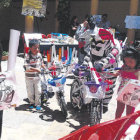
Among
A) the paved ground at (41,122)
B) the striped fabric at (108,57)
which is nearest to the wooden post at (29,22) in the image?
the paved ground at (41,122)

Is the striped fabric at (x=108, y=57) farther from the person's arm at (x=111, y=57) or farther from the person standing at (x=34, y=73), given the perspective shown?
the person standing at (x=34, y=73)

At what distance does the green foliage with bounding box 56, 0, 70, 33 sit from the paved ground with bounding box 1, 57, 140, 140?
1056 cm

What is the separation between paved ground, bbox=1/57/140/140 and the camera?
3.92 metres

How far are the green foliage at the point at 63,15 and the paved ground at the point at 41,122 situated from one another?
34.6 ft

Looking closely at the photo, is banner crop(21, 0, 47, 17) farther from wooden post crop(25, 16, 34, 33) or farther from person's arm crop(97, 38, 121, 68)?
person's arm crop(97, 38, 121, 68)

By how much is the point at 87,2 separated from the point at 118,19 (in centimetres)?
275

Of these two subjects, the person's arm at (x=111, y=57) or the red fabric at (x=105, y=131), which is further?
the person's arm at (x=111, y=57)

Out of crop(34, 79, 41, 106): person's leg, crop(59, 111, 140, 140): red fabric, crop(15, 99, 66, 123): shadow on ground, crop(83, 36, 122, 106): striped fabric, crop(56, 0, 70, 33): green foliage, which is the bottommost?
crop(15, 99, 66, 123): shadow on ground

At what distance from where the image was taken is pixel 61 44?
357 inches

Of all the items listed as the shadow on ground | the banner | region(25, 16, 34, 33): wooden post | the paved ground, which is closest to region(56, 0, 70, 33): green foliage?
region(25, 16, 34, 33): wooden post

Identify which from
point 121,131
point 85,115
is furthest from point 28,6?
point 121,131

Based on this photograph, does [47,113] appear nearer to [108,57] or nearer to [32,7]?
[108,57]

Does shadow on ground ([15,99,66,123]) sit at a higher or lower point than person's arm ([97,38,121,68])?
lower

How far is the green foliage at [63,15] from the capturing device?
604 inches
